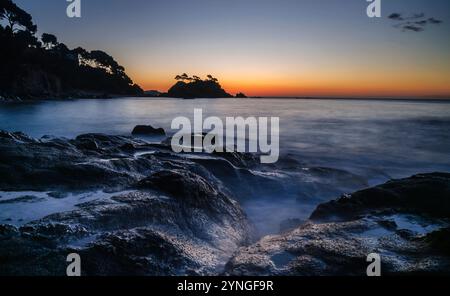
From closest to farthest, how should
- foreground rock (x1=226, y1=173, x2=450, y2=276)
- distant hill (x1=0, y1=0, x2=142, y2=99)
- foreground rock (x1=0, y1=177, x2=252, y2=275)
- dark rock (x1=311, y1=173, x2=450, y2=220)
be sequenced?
1. foreground rock (x1=0, y1=177, x2=252, y2=275)
2. foreground rock (x1=226, y1=173, x2=450, y2=276)
3. dark rock (x1=311, y1=173, x2=450, y2=220)
4. distant hill (x1=0, y1=0, x2=142, y2=99)

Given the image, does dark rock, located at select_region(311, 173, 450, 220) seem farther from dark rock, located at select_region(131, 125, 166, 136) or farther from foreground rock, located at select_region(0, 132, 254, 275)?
dark rock, located at select_region(131, 125, 166, 136)

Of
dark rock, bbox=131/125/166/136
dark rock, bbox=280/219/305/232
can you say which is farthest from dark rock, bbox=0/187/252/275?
dark rock, bbox=131/125/166/136

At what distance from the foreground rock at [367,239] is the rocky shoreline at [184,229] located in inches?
0.5

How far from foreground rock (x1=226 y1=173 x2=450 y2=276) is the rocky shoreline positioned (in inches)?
0.5

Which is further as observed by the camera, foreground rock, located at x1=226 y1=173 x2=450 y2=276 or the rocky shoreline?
foreground rock, located at x1=226 y1=173 x2=450 y2=276

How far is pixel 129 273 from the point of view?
2949mm

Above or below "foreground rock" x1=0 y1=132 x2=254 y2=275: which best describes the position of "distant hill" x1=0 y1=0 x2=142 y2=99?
above

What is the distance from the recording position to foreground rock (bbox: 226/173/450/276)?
10.6 ft

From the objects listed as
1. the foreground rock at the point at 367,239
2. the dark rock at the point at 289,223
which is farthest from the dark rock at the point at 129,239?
the dark rock at the point at 289,223

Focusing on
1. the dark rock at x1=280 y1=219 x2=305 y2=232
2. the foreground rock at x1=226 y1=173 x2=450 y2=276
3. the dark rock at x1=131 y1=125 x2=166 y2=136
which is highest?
the dark rock at x1=131 y1=125 x2=166 y2=136

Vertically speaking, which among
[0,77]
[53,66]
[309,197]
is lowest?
[309,197]

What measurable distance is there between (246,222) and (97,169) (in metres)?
2.73
